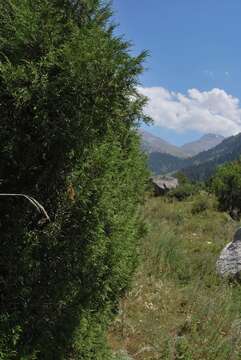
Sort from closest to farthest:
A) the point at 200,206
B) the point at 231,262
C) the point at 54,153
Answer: the point at 54,153 → the point at 231,262 → the point at 200,206

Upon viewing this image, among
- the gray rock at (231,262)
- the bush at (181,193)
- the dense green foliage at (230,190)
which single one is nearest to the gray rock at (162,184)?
the bush at (181,193)

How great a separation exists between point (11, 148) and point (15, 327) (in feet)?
4.41

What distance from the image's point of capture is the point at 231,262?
35.2 feet

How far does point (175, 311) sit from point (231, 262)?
3602mm

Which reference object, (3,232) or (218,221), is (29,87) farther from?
(218,221)

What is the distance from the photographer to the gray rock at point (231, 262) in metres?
10.3

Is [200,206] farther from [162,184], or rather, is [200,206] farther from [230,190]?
[162,184]

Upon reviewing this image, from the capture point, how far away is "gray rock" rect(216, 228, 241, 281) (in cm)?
1027

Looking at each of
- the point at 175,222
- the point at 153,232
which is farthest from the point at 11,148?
the point at 175,222

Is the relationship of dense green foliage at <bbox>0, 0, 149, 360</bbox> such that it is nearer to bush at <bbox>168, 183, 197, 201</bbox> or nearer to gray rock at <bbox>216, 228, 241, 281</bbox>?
gray rock at <bbox>216, 228, 241, 281</bbox>

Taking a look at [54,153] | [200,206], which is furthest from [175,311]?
[200,206]

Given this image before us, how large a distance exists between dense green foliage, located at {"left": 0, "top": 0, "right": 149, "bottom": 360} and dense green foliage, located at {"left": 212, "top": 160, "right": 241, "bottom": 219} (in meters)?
21.8

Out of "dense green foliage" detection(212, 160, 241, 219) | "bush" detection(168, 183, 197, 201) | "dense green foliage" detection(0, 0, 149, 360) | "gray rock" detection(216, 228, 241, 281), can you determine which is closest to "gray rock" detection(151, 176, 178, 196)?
"bush" detection(168, 183, 197, 201)

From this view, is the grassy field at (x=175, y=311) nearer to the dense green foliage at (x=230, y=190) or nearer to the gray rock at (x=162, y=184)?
the dense green foliage at (x=230, y=190)
